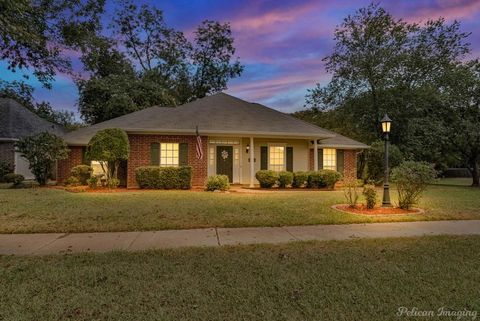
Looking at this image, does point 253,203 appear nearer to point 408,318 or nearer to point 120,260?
point 120,260

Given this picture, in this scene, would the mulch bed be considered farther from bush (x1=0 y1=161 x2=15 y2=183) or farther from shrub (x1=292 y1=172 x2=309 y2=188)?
bush (x1=0 y1=161 x2=15 y2=183)

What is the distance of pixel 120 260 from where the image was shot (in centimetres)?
457

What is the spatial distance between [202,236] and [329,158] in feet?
49.0

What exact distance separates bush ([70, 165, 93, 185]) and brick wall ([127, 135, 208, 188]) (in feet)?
7.88

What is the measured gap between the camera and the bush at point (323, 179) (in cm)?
1530

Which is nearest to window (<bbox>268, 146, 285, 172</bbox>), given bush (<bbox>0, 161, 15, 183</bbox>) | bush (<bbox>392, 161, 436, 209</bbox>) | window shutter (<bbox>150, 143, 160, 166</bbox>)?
window shutter (<bbox>150, 143, 160, 166</bbox>)

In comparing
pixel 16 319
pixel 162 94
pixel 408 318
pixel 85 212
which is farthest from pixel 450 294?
pixel 162 94

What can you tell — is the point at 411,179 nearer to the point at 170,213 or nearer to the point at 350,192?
the point at 350,192

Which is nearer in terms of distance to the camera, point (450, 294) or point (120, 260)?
point (450, 294)

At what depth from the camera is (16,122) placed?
22.2 meters

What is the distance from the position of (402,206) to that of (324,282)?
21.6ft

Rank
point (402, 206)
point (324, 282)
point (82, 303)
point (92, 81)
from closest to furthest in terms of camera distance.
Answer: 1. point (82, 303)
2. point (324, 282)
3. point (402, 206)
4. point (92, 81)

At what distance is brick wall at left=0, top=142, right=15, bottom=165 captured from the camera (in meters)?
19.8

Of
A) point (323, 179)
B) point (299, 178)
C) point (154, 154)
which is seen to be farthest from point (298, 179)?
point (154, 154)
